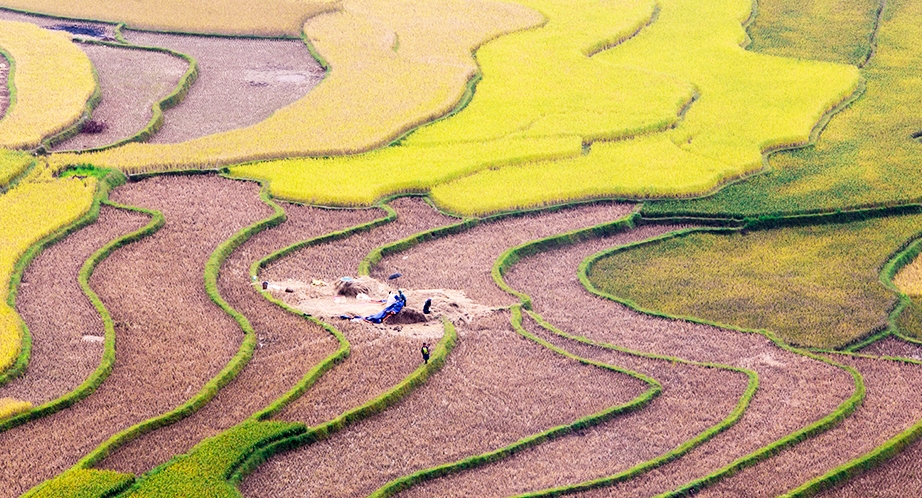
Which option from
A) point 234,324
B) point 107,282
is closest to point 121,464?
point 234,324

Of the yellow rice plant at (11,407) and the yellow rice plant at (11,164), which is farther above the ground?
the yellow rice plant at (11,164)

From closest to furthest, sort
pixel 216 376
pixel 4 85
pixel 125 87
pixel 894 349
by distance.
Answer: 1. pixel 216 376
2. pixel 894 349
3. pixel 4 85
4. pixel 125 87

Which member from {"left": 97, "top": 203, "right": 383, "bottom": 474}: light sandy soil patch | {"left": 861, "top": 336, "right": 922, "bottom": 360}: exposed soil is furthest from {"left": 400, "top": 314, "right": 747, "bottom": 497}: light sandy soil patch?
{"left": 861, "top": 336, "right": 922, "bottom": 360}: exposed soil

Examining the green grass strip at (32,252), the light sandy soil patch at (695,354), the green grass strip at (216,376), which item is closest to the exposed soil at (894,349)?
the light sandy soil patch at (695,354)

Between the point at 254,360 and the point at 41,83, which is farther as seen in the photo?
the point at 41,83

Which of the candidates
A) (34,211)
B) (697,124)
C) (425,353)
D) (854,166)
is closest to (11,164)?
(34,211)

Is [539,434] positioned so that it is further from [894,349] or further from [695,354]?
[894,349]

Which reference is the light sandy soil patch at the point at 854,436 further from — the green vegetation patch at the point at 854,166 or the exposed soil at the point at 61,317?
the exposed soil at the point at 61,317
